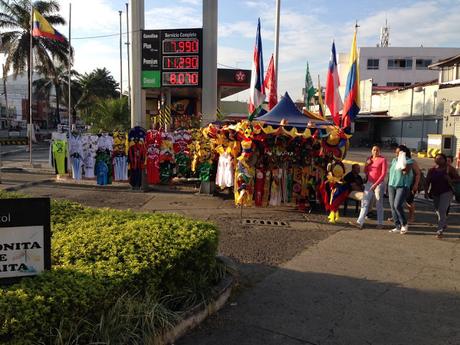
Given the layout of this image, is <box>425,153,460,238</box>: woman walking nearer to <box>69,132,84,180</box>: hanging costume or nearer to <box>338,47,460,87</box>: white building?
<box>69,132,84,180</box>: hanging costume

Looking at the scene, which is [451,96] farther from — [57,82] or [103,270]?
[57,82]

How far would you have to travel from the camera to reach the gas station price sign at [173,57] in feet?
52.5

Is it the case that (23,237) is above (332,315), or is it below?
above

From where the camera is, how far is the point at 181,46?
16.1m

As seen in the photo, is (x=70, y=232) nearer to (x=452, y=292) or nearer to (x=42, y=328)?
(x=42, y=328)

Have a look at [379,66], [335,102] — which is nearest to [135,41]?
[335,102]

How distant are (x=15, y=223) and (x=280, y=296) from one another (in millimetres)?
3237

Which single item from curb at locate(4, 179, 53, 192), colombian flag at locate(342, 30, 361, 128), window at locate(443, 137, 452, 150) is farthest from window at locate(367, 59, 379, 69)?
colombian flag at locate(342, 30, 361, 128)

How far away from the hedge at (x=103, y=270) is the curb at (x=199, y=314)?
0.17 meters

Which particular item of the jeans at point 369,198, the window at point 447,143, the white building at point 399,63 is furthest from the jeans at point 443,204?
the white building at point 399,63

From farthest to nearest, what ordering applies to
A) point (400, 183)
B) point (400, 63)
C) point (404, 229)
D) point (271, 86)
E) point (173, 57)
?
point (400, 63), point (173, 57), point (271, 86), point (404, 229), point (400, 183)

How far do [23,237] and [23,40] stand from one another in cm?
3871

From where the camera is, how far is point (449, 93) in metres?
25.8

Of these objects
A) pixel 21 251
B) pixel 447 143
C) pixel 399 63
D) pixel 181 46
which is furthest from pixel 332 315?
pixel 399 63
